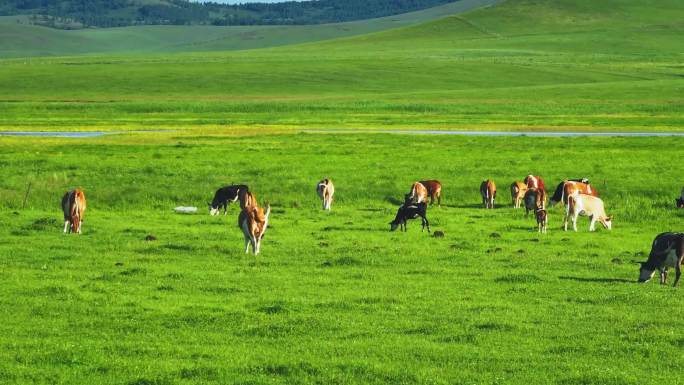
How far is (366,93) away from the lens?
140625mm

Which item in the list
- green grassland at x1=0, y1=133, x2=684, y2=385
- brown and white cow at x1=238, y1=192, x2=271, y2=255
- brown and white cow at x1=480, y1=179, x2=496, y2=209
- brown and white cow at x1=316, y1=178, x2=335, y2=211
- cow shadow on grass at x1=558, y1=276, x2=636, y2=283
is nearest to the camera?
green grassland at x1=0, y1=133, x2=684, y2=385

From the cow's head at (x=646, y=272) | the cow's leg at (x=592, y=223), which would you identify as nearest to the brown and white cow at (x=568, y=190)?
the cow's leg at (x=592, y=223)

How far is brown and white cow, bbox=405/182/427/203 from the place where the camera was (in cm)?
3269

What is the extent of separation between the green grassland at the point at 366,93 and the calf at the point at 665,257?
179ft

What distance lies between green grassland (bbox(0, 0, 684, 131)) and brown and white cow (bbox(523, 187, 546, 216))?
1725 inches

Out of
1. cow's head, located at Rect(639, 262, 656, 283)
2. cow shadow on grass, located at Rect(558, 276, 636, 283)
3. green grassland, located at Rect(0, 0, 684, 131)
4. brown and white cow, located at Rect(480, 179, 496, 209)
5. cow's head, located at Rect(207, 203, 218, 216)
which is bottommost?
green grassland, located at Rect(0, 0, 684, 131)

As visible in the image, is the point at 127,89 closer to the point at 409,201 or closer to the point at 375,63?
the point at 375,63

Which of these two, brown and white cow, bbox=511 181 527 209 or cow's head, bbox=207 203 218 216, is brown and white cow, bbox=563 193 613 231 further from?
cow's head, bbox=207 203 218 216

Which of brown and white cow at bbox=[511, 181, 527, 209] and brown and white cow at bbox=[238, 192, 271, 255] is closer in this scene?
brown and white cow at bbox=[238, 192, 271, 255]

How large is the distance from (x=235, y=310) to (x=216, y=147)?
3848cm

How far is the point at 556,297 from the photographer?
63.0ft

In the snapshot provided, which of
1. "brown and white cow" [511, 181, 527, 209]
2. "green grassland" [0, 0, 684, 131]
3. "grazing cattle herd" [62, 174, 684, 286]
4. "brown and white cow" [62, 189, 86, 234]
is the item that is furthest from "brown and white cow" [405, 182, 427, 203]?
"green grassland" [0, 0, 684, 131]

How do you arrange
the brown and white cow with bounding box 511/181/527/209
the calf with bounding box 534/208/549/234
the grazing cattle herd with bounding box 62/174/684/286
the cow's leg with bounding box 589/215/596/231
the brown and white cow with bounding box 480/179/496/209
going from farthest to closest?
the brown and white cow with bounding box 480/179/496/209
the brown and white cow with bounding box 511/181/527/209
the cow's leg with bounding box 589/215/596/231
the calf with bounding box 534/208/549/234
the grazing cattle herd with bounding box 62/174/684/286

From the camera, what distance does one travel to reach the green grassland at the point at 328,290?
47.2 feet
